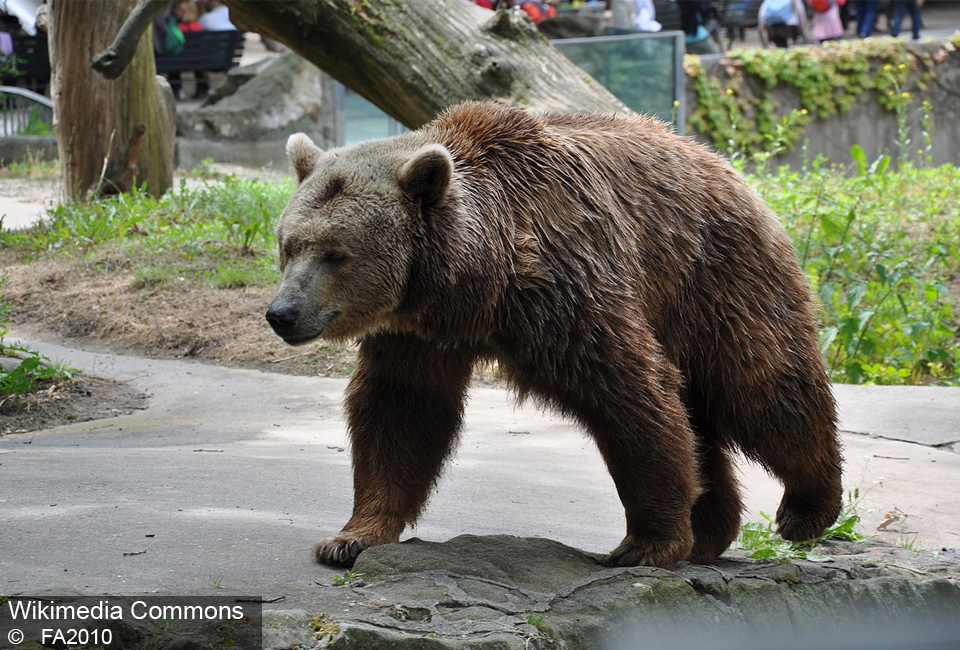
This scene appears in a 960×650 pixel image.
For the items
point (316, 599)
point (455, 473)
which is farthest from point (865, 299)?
point (316, 599)

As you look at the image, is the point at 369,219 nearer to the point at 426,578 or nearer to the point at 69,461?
the point at 426,578

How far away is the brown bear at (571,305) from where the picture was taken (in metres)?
3.48

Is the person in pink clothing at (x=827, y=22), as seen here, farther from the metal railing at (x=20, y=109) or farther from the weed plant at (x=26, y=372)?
the weed plant at (x=26, y=372)

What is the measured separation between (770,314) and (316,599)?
201cm

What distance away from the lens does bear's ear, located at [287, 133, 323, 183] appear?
3.80m

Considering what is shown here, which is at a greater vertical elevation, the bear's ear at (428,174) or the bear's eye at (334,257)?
the bear's ear at (428,174)

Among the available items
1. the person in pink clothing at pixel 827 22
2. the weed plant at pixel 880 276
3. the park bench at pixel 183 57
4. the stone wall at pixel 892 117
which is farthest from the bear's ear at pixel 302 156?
the person in pink clothing at pixel 827 22

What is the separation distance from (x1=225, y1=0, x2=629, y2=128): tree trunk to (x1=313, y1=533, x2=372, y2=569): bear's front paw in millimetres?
4157

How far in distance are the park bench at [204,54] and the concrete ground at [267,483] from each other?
39.7ft

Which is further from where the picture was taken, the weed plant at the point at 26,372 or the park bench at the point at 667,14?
the park bench at the point at 667,14

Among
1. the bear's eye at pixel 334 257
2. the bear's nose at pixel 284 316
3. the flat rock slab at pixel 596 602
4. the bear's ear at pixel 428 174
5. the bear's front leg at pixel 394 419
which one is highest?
the bear's ear at pixel 428 174

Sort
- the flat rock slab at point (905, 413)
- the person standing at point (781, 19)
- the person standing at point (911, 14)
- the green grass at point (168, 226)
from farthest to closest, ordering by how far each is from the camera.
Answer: the person standing at point (911, 14) < the person standing at point (781, 19) < the green grass at point (168, 226) < the flat rock slab at point (905, 413)

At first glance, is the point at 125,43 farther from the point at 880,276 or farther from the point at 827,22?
the point at 827,22

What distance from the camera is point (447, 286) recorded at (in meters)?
3.50
